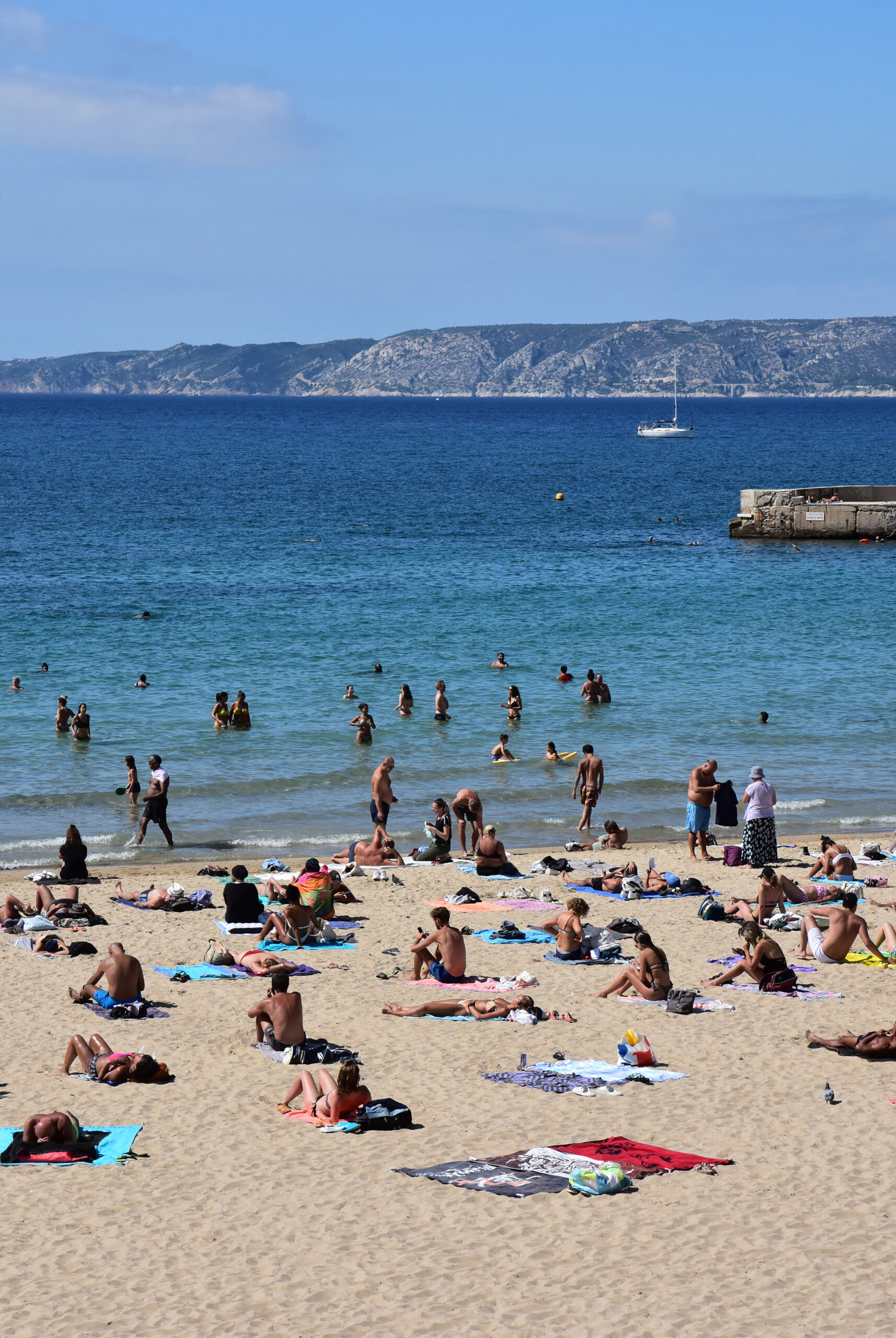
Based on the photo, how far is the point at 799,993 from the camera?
1455cm

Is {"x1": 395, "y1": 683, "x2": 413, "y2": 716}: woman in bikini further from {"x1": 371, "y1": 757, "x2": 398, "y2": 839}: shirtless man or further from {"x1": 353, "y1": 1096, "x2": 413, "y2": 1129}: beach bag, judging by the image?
{"x1": 353, "y1": 1096, "x2": 413, "y2": 1129}: beach bag

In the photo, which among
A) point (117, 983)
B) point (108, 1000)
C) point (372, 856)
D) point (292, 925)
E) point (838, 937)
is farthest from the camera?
point (372, 856)

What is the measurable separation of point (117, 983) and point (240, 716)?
15184mm

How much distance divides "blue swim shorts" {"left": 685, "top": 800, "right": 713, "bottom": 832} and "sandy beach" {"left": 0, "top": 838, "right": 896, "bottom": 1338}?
5.30 meters

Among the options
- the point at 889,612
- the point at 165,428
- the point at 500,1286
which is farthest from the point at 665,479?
the point at 165,428

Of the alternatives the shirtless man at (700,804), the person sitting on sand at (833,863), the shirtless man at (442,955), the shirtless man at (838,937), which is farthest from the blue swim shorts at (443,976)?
the shirtless man at (700,804)

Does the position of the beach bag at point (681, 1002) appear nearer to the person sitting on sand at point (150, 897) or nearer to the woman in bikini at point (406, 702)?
the person sitting on sand at point (150, 897)

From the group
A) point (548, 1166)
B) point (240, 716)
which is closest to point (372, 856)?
point (240, 716)

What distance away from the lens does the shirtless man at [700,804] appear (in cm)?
2044

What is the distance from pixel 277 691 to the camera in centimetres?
3266

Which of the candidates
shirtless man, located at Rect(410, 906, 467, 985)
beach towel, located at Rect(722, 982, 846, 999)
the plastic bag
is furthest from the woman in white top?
the plastic bag

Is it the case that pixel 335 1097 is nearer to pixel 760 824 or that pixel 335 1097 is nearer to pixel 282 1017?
pixel 282 1017

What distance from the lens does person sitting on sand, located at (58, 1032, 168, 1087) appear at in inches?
476

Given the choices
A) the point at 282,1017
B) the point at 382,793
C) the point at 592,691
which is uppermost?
the point at 592,691
